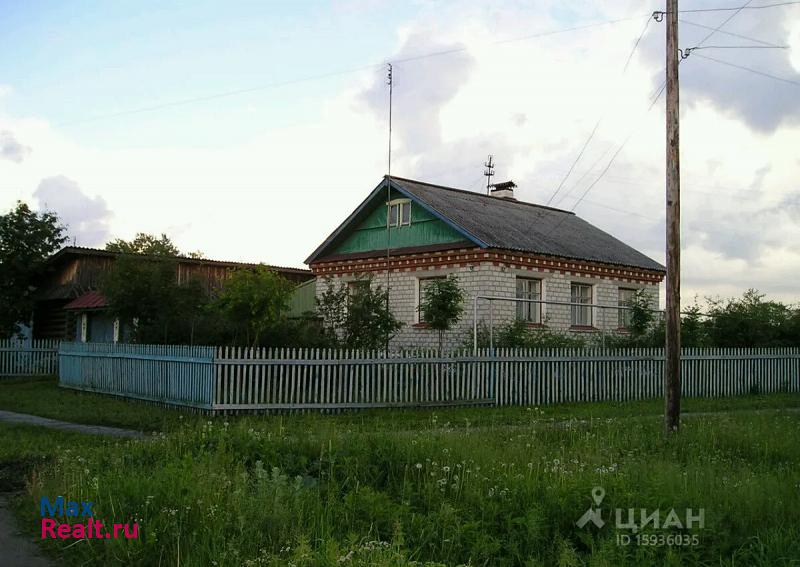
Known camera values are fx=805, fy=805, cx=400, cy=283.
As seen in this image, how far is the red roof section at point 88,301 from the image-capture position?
29627 mm

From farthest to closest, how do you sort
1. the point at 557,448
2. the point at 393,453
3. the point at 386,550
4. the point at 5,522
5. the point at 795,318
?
the point at 795,318, the point at 557,448, the point at 393,453, the point at 5,522, the point at 386,550

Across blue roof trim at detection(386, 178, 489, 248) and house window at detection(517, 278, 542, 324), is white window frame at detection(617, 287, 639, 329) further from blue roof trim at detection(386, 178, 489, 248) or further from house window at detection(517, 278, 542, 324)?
blue roof trim at detection(386, 178, 489, 248)

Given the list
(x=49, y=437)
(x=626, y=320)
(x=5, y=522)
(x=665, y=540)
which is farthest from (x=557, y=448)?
(x=626, y=320)

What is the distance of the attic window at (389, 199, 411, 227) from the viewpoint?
26.6 meters

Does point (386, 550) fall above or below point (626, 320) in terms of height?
below

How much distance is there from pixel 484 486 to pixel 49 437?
301 inches

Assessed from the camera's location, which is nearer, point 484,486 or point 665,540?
point 665,540

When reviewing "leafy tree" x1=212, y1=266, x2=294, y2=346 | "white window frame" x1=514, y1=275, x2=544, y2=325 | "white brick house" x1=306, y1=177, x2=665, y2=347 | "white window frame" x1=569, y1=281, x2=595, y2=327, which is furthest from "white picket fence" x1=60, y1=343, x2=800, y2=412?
"white window frame" x1=569, y1=281, x2=595, y2=327

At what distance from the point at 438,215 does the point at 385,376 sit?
8.85 m

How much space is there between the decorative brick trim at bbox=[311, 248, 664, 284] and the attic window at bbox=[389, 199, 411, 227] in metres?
1.28

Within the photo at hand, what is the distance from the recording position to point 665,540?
6121mm

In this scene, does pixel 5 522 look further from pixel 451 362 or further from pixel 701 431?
pixel 451 362

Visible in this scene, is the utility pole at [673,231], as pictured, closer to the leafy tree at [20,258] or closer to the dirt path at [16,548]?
the dirt path at [16,548]

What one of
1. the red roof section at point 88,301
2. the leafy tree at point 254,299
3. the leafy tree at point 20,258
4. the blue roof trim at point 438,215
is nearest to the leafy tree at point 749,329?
the blue roof trim at point 438,215
